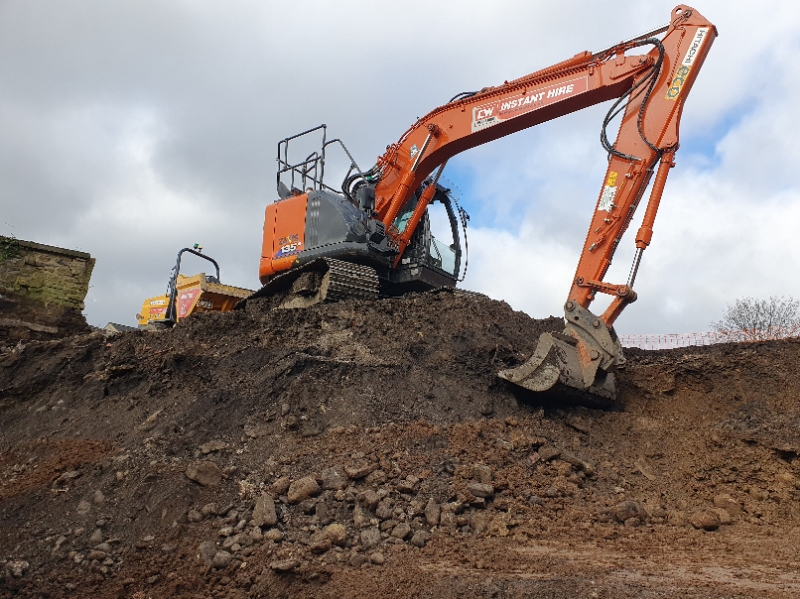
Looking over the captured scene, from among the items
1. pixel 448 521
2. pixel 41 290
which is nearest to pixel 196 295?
pixel 41 290

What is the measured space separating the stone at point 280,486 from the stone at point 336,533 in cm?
53

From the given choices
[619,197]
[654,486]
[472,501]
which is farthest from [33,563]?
[619,197]

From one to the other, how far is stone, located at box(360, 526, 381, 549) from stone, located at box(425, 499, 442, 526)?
1.26 ft

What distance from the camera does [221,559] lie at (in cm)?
413

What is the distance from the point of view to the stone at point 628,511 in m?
4.70

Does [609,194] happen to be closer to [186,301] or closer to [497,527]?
[497,527]

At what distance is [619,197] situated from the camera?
22.3 feet

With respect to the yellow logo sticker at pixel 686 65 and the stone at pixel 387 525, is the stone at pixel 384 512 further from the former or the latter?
the yellow logo sticker at pixel 686 65

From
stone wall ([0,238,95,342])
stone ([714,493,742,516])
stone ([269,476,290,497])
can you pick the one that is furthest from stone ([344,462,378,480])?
stone wall ([0,238,95,342])

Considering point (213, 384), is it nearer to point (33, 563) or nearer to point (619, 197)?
point (33, 563)

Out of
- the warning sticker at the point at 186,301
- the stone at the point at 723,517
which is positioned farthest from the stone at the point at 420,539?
the warning sticker at the point at 186,301

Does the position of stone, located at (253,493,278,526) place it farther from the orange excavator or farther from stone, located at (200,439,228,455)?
the orange excavator

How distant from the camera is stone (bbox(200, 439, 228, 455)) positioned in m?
5.37

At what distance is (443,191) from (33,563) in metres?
7.31
